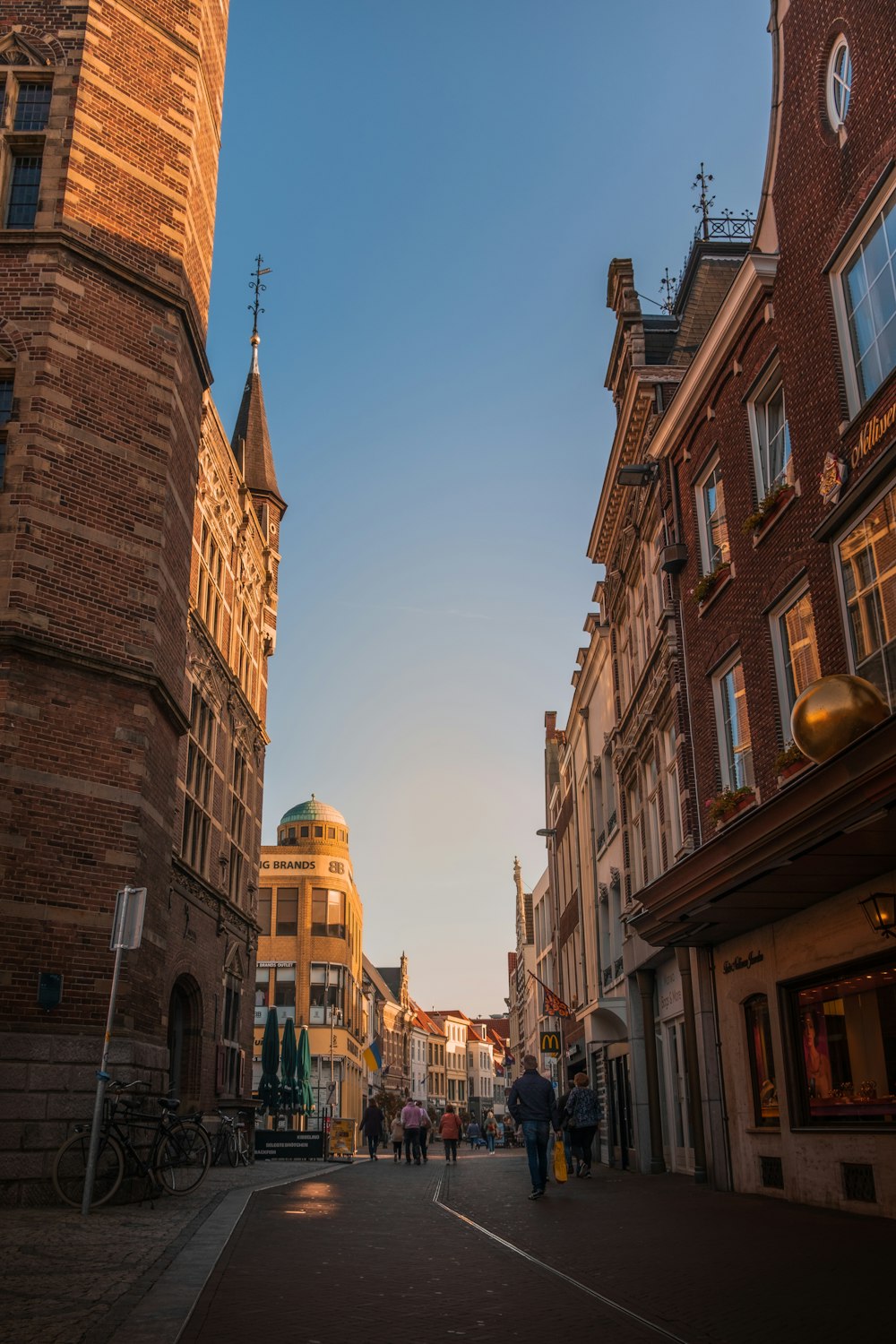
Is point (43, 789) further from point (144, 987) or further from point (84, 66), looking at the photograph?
point (84, 66)

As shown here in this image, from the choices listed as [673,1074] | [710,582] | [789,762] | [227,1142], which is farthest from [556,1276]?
[227,1142]

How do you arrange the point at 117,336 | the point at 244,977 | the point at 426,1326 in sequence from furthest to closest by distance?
the point at 244,977, the point at 117,336, the point at 426,1326

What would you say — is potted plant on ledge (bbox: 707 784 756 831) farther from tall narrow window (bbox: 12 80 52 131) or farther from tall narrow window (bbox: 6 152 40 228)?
tall narrow window (bbox: 12 80 52 131)

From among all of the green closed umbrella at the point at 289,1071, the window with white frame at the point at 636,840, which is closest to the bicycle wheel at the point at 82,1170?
the window with white frame at the point at 636,840

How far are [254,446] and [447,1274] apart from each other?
30.6m

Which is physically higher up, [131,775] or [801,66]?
[801,66]

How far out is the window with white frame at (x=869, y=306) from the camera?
11273mm

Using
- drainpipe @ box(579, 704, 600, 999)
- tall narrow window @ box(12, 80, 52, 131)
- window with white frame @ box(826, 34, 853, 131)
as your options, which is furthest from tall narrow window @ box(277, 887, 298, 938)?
window with white frame @ box(826, 34, 853, 131)

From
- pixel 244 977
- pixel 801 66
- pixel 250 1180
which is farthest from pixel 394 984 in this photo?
pixel 801 66

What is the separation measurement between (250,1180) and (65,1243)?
11.0 m

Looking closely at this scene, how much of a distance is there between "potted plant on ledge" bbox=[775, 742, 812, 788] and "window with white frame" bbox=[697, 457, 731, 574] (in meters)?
4.04

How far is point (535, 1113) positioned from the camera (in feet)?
48.2

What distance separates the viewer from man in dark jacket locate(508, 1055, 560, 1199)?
14.6 metres

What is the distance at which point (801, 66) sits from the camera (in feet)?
45.0
